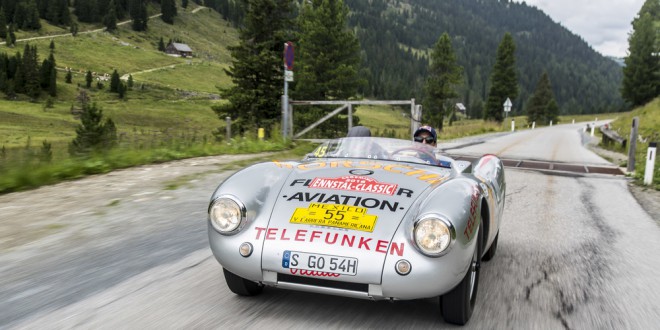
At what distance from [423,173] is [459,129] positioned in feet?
105

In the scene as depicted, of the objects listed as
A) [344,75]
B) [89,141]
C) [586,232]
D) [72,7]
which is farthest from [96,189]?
[72,7]

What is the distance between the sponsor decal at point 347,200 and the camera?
126 inches

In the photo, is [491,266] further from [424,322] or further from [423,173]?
[424,322]

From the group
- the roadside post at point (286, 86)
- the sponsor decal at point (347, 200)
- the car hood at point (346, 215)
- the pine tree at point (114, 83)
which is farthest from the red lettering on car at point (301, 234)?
the pine tree at point (114, 83)

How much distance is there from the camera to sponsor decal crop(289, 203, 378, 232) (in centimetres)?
302

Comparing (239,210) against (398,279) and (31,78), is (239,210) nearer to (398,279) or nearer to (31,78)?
(398,279)

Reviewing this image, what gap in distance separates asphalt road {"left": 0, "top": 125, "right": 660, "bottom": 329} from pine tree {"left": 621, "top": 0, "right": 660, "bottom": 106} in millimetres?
65581

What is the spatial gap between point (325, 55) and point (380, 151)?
36564 mm

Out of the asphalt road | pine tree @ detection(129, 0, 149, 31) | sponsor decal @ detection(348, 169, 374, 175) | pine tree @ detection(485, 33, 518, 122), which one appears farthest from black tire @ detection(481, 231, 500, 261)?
pine tree @ detection(129, 0, 149, 31)

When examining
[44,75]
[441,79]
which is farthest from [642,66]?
[44,75]

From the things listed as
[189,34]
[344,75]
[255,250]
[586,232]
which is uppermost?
[189,34]

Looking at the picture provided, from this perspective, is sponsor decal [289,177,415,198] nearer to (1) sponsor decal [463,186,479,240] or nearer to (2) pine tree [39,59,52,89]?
(1) sponsor decal [463,186,479,240]

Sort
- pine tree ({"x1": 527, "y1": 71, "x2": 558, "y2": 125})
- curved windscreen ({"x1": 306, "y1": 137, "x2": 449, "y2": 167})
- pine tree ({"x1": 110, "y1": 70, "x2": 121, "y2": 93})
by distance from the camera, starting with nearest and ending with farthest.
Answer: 1. curved windscreen ({"x1": 306, "y1": 137, "x2": 449, "y2": 167})
2. pine tree ({"x1": 527, "y1": 71, "x2": 558, "y2": 125})
3. pine tree ({"x1": 110, "y1": 70, "x2": 121, "y2": 93})

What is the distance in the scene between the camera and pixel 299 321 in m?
2.95
